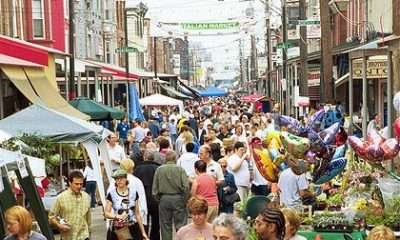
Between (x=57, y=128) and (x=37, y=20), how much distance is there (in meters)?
22.7

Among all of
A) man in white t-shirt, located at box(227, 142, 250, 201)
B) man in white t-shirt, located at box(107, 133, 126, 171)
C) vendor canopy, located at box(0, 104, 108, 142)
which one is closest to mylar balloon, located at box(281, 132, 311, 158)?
man in white t-shirt, located at box(227, 142, 250, 201)

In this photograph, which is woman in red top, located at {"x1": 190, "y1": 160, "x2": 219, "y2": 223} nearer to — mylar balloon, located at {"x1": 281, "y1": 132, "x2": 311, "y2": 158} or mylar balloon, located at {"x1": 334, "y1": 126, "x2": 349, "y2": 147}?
mylar balloon, located at {"x1": 281, "y1": 132, "x2": 311, "y2": 158}

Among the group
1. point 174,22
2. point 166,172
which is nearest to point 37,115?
point 166,172

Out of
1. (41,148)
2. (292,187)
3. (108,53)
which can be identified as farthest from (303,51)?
(108,53)

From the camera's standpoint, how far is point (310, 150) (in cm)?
1145

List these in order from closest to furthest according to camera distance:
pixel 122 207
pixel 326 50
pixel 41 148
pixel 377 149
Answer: pixel 377 149 → pixel 122 207 → pixel 41 148 → pixel 326 50

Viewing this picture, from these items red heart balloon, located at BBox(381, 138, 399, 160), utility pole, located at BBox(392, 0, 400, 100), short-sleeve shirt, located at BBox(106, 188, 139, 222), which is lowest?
short-sleeve shirt, located at BBox(106, 188, 139, 222)

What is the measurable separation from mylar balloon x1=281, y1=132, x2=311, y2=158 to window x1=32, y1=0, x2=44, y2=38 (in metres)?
26.1

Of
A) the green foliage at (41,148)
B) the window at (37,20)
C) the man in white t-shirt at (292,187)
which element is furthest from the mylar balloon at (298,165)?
the window at (37,20)

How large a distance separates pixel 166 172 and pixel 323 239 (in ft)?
10.6

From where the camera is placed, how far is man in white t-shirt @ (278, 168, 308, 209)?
1155 centimetres

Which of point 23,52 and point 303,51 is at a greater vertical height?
point 23,52

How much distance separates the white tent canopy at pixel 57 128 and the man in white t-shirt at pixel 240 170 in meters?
2.26

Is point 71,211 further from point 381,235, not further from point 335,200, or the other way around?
point 381,235
